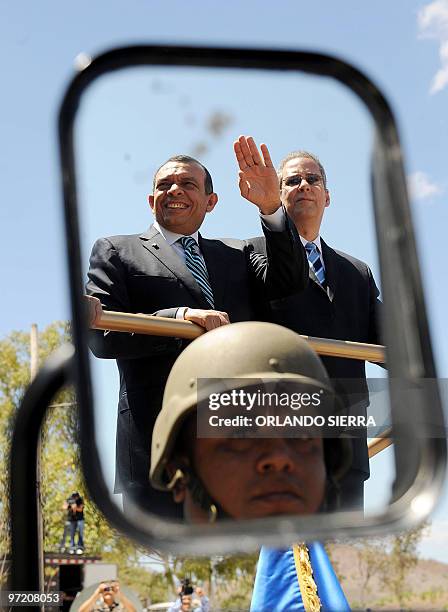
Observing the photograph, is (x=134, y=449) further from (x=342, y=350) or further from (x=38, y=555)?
(x=38, y=555)

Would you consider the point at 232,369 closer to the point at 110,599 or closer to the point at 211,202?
the point at 211,202

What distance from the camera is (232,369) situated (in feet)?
5.32

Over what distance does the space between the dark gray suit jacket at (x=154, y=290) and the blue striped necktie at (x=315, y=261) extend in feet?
0.53

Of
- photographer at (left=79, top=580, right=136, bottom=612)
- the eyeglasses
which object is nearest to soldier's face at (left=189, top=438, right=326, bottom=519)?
the eyeglasses

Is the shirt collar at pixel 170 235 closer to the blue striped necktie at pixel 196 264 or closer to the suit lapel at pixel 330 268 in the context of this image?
the blue striped necktie at pixel 196 264

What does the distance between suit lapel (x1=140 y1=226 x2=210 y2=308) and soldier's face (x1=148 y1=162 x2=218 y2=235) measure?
0.04 meters

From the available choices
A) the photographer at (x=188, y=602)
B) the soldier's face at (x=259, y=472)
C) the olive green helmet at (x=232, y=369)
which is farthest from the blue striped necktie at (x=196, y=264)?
the photographer at (x=188, y=602)

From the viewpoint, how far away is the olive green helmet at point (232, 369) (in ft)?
5.31

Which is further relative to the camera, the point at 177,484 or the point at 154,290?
the point at 154,290

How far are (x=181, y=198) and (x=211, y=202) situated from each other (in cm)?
11

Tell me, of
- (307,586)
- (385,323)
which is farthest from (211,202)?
(307,586)

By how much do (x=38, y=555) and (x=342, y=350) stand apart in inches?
39.1

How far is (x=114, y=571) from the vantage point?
10164 millimetres

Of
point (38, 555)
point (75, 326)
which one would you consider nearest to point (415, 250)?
point (75, 326)
